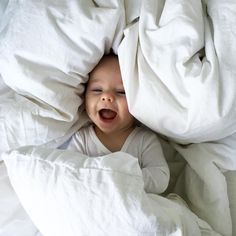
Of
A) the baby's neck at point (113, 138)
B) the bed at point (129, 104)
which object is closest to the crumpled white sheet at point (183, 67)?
the bed at point (129, 104)

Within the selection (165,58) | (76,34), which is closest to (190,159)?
(165,58)

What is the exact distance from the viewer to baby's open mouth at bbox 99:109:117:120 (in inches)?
36.2

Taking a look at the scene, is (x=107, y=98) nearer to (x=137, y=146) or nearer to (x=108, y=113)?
(x=108, y=113)

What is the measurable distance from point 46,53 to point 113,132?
0.88 ft

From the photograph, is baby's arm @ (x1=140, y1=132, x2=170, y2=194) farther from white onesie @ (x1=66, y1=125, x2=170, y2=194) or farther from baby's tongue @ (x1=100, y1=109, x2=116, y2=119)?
baby's tongue @ (x1=100, y1=109, x2=116, y2=119)

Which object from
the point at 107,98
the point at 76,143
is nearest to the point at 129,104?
the point at 107,98

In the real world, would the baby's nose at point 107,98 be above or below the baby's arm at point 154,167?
above

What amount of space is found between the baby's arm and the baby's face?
93mm

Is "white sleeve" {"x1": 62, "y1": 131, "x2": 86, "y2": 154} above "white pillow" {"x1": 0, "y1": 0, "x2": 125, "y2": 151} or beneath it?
beneath

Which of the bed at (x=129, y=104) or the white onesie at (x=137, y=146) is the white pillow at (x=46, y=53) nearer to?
the bed at (x=129, y=104)

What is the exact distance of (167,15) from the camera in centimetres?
79

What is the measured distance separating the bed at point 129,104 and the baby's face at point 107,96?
32 millimetres

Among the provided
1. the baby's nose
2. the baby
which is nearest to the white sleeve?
the baby

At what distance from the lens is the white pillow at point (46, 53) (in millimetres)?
830
